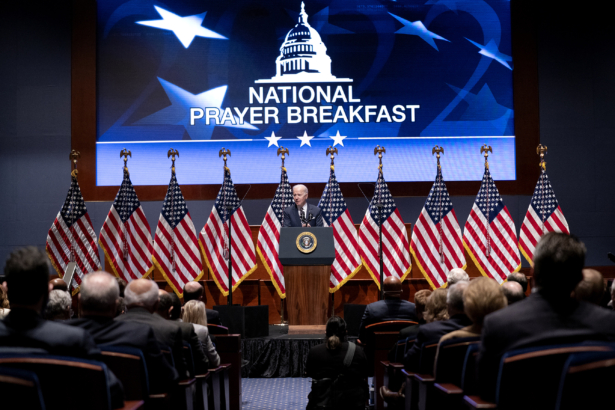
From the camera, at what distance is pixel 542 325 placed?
2.16 metres

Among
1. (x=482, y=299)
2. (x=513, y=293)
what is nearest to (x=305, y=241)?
→ (x=513, y=293)

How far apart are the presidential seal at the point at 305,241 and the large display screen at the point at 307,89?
274 centimetres

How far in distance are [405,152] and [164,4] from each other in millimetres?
4754

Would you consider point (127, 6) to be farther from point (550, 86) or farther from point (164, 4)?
point (550, 86)

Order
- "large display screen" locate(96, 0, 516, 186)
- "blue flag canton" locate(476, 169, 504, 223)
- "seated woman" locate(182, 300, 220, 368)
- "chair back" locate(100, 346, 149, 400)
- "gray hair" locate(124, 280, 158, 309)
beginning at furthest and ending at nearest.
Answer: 1. "large display screen" locate(96, 0, 516, 186)
2. "blue flag canton" locate(476, 169, 504, 223)
3. "seated woman" locate(182, 300, 220, 368)
4. "gray hair" locate(124, 280, 158, 309)
5. "chair back" locate(100, 346, 149, 400)

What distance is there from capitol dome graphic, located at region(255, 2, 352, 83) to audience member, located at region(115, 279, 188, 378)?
699 centimetres

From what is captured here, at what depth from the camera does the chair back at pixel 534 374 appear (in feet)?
6.63

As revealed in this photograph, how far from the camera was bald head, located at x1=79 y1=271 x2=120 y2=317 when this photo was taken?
9.05 ft

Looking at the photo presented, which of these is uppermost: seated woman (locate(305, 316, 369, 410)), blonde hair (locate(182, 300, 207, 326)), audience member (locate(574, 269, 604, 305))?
audience member (locate(574, 269, 604, 305))

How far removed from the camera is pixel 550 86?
995cm

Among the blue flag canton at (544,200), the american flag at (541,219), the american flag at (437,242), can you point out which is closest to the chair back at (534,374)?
the american flag at (437,242)

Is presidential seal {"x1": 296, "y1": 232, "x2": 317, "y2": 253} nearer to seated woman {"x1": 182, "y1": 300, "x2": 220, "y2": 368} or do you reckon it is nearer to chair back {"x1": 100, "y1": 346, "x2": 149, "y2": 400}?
seated woman {"x1": 182, "y1": 300, "x2": 220, "y2": 368}

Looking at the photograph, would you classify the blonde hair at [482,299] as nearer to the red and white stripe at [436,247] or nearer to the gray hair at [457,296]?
the gray hair at [457,296]

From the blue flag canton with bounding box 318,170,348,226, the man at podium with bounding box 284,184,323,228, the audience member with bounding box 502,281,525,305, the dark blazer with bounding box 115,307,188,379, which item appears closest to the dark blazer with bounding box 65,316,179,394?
the dark blazer with bounding box 115,307,188,379
